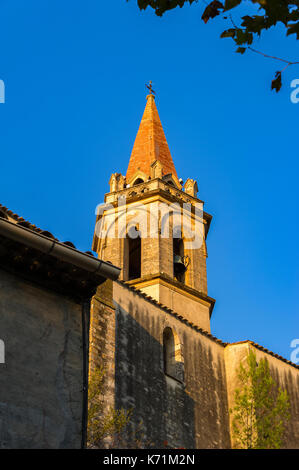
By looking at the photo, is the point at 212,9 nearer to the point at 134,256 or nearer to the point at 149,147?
the point at 134,256

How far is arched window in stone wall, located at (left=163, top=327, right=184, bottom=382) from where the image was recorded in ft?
80.5

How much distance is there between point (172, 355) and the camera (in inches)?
Result: 984

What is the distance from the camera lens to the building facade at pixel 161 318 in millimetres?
22172

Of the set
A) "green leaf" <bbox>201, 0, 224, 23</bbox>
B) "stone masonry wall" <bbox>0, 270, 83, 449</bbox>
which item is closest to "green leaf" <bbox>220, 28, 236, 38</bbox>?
"green leaf" <bbox>201, 0, 224, 23</bbox>

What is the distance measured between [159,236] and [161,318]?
21.0 ft

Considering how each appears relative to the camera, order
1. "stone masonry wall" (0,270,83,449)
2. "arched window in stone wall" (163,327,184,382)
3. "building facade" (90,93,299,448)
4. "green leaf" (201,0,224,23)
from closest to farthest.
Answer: "green leaf" (201,0,224,23) < "stone masonry wall" (0,270,83,449) < "building facade" (90,93,299,448) < "arched window in stone wall" (163,327,184,382)

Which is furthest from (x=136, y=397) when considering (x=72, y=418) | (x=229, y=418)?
(x=72, y=418)

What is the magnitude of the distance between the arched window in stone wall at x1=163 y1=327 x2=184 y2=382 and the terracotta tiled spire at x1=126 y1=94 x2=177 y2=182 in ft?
34.4

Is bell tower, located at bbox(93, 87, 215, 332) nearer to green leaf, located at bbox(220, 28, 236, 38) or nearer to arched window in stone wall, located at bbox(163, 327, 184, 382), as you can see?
arched window in stone wall, located at bbox(163, 327, 184, 382)

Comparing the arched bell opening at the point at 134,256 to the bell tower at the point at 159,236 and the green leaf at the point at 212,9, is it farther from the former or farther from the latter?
the green leaf at the point at 212,9

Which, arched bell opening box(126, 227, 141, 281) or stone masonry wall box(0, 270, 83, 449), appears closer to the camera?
stone masonry wall box(0, 270, 83, 449)

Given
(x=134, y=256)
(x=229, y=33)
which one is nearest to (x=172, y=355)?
(x=134, y=256)

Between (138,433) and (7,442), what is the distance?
40.1ft
